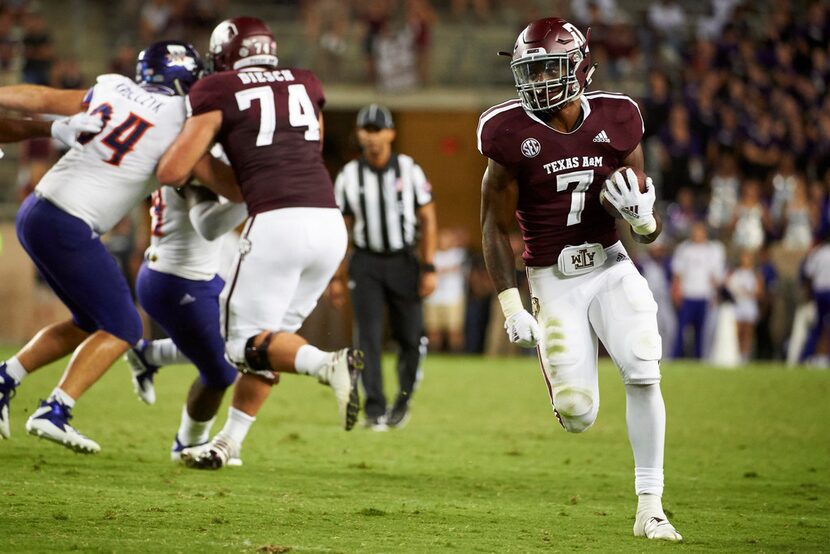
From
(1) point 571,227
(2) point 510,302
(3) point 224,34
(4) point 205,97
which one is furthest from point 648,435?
(3) point 224,34

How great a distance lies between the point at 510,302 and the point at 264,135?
1285 mm

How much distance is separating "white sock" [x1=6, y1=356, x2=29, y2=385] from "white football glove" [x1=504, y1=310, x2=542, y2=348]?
93.9 inches

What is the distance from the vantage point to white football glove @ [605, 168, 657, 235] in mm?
4418

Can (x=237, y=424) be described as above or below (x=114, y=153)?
below

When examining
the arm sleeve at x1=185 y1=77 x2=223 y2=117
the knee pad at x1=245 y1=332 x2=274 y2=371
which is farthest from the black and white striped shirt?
the knee pad at x1=245 y1=332 x2=274 y2=371

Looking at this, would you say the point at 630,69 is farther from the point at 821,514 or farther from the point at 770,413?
the point at 821,514

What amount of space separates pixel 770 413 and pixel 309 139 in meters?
5.32

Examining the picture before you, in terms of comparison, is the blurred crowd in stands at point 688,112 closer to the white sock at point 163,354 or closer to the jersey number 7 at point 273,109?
the white sock at point 163,354

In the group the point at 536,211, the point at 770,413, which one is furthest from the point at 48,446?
the point at 770,413

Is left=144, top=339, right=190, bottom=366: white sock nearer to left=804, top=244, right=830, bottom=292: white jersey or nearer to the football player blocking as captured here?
the football player blocking

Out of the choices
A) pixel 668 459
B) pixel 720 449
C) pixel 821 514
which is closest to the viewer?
pixel 821 514

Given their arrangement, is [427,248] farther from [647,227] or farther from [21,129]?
[647,227]

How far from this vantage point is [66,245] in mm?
5273

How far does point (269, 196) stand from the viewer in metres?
5.02
